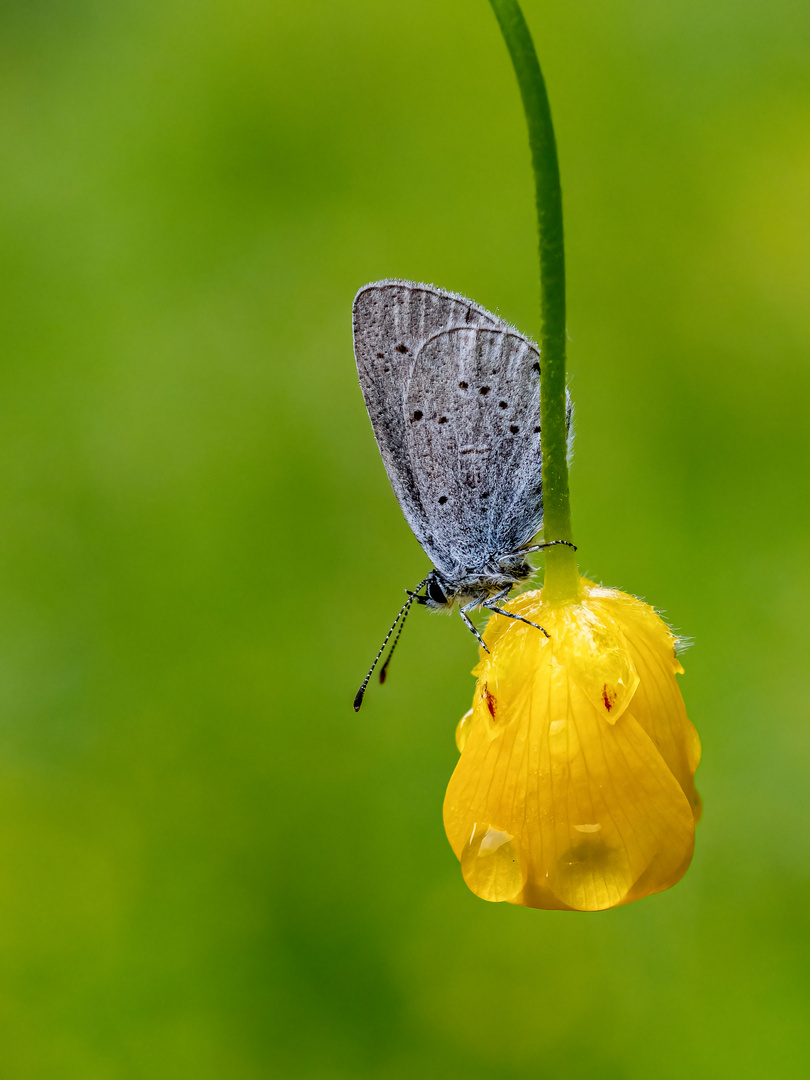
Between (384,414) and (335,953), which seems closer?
(384,414)

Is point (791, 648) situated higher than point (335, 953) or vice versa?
point (791, 648)

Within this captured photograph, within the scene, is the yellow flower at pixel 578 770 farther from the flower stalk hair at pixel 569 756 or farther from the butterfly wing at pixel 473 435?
the butterfly wing at pixel 473 435

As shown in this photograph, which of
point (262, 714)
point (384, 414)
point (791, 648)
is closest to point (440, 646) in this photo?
point (262, 714)

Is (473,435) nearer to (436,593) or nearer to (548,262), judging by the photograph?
(436,593)

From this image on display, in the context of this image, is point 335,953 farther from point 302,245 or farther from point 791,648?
point 302,245

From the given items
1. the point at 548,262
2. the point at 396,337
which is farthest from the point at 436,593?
the point at 548,262

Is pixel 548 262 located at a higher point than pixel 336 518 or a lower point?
higher

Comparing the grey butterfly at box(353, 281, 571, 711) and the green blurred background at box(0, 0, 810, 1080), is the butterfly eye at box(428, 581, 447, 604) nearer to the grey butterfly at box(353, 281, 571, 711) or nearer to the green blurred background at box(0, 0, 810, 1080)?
the grey butterfly at box(353, 281, 571, 711)
